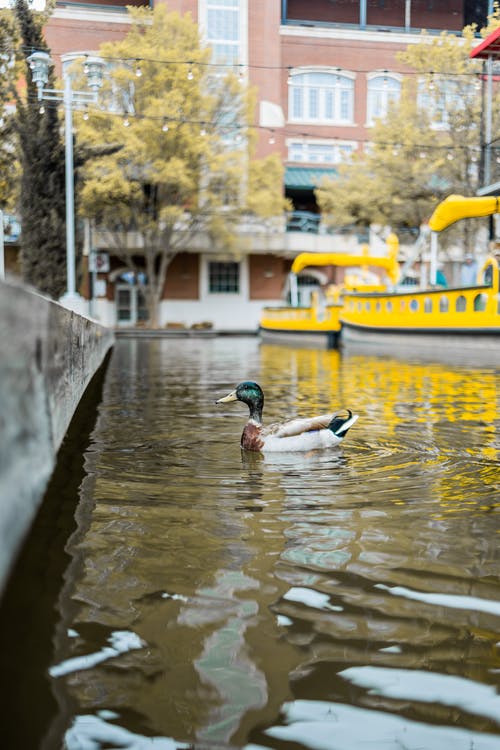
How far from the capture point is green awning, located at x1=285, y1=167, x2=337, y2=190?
48312 millimetres

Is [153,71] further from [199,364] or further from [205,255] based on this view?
[199,364]

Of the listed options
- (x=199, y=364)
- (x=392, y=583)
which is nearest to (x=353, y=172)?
(x=199, y=364)

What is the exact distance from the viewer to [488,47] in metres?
22.7

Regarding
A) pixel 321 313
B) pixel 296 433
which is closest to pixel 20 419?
pixel 296 433

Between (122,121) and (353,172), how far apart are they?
9.90 meters

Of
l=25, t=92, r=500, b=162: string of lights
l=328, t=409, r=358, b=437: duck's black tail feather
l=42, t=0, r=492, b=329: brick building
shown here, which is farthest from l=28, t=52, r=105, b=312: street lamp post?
l=42, t=0, r=492, b=329: brick building

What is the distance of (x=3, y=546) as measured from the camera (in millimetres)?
2146

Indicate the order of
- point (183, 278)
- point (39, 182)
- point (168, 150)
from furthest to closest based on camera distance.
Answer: point (183, 278), point (168, 150), point (39, 182)

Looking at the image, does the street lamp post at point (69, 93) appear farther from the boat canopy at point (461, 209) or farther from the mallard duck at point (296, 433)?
the mallard duck at point (296, 433)

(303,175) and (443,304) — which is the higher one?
(303,175)

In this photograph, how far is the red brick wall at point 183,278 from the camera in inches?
1956

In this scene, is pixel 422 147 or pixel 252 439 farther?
pixel 422 147

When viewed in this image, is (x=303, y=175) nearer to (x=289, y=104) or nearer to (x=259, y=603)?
(x=289, y=104)

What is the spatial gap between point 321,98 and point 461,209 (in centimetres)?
2895
